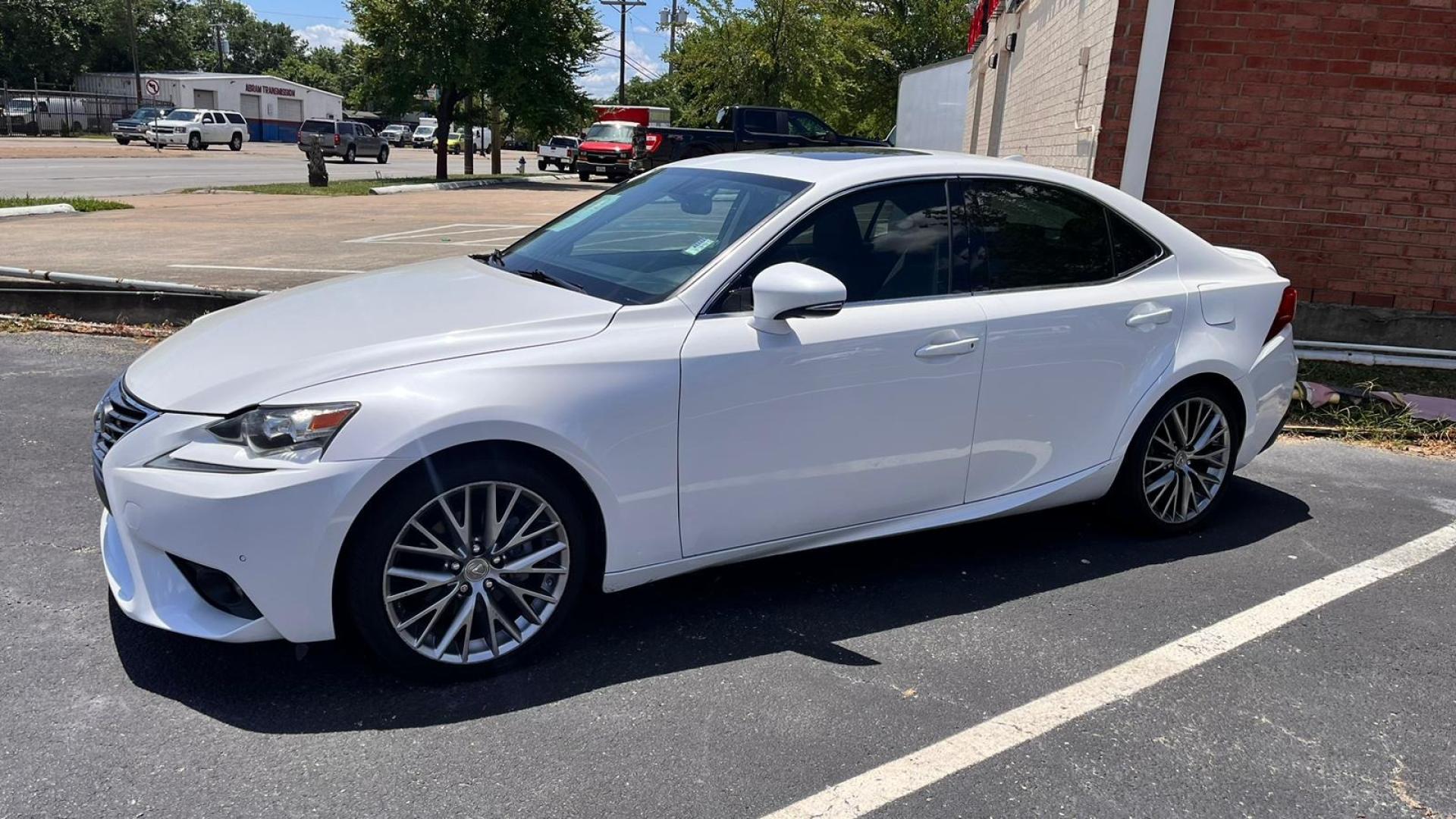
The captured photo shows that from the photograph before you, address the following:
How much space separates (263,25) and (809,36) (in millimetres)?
132501

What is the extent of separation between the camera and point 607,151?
115 feet

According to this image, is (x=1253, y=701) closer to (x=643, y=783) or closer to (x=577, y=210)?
(x=643, y=783)

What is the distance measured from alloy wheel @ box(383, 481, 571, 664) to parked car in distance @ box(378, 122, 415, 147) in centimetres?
6849

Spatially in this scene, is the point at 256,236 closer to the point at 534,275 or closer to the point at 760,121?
the point at 534,275

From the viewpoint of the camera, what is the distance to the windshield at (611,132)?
116 ft

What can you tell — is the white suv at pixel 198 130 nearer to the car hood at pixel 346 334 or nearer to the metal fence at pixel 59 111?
the metal fence at pixel 59 111

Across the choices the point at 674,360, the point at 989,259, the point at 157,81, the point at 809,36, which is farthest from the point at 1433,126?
the point at 157,81

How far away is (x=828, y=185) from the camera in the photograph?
384cm

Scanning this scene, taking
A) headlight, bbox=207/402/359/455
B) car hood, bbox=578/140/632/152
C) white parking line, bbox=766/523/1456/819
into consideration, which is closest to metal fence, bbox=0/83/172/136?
car hood, bbox=578/140/632/152

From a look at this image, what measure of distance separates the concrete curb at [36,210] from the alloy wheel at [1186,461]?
49.5 feet

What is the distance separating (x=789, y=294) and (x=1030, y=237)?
137cm

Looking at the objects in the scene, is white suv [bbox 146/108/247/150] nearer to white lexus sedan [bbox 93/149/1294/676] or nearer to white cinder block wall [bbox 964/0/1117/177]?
white cinder block wall [bbox 964/0/1117/177]

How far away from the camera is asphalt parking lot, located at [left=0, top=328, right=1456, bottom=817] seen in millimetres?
2777

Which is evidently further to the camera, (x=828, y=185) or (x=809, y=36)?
(x=809, y=36)
